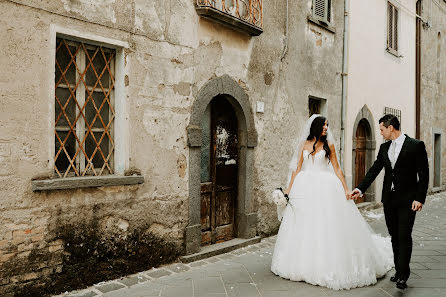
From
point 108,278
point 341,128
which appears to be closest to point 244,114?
point 108,278

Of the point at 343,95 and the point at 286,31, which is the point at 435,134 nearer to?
the point at 343,95

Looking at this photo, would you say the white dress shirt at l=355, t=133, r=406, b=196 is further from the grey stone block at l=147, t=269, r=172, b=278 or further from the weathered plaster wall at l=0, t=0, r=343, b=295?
the grey stone block at l=147, t=269, r=172, b=278

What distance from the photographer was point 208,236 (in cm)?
656

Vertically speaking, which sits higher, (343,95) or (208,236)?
(343,95)

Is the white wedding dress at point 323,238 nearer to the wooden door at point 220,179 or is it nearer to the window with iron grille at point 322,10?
the wooden door at point 220,179

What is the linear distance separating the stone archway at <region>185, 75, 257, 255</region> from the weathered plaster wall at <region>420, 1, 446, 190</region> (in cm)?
1007

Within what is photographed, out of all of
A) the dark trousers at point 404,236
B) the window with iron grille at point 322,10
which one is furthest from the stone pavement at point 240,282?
the window with iron grille at point 322,10

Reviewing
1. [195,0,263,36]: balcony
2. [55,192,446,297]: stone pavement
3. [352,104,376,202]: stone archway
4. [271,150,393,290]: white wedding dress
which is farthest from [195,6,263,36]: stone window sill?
[352,104,376,202]: stone archway

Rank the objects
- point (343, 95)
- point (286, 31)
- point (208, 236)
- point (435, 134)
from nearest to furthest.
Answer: point (208, 236) < point (286, 31) < point (343, 95) < point (435, 134)

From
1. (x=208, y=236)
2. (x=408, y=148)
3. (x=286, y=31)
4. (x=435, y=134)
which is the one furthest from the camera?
(x=435, y=134)

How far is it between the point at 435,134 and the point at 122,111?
48.9 ft

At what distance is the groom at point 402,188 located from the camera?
461cm

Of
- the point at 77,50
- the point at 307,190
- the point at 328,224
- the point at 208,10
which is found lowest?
the point at 328,224

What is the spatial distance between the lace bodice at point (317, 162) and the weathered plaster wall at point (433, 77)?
10894 mm
